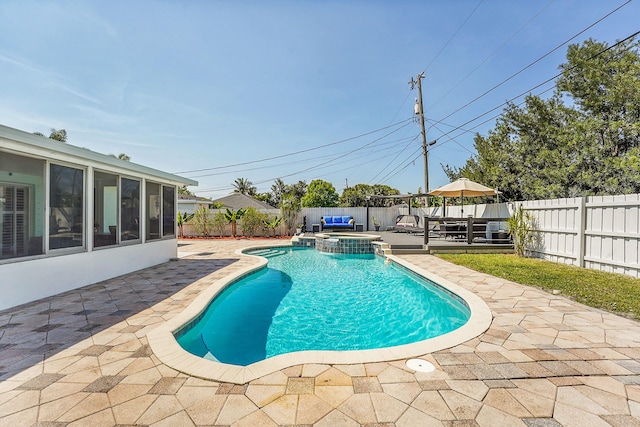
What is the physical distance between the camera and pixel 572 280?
572 centimetres

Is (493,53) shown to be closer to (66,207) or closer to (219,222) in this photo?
(66,207)

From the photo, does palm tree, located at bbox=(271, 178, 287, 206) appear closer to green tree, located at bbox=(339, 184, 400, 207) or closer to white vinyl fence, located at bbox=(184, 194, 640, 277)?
green tree, located at bbox=(339, 184, 400, 207)

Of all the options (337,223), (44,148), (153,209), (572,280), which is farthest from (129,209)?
(337,223)

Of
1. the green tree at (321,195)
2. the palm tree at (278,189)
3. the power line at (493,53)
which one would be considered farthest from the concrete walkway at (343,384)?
the palm tree at (278,189)

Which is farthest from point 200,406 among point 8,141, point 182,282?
point 8,141

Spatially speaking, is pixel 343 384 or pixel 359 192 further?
pixel 359 192

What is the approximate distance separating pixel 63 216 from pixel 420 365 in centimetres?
635

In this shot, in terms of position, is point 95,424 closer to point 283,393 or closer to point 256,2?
point 283,393

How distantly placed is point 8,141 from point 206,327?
3.99 metres

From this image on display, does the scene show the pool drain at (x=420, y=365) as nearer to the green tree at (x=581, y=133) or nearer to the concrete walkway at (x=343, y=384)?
the concrete walkway at (x=343, y=384)

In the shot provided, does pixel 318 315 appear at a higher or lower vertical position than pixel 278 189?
lower

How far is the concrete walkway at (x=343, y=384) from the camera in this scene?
192 cm

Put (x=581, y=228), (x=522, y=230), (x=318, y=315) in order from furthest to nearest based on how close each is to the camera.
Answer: (x=522, y=230) → (x=581, y=228) → (x=318, y=315)

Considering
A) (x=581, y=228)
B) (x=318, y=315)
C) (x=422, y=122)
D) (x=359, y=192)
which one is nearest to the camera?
(x=318, y=315)
